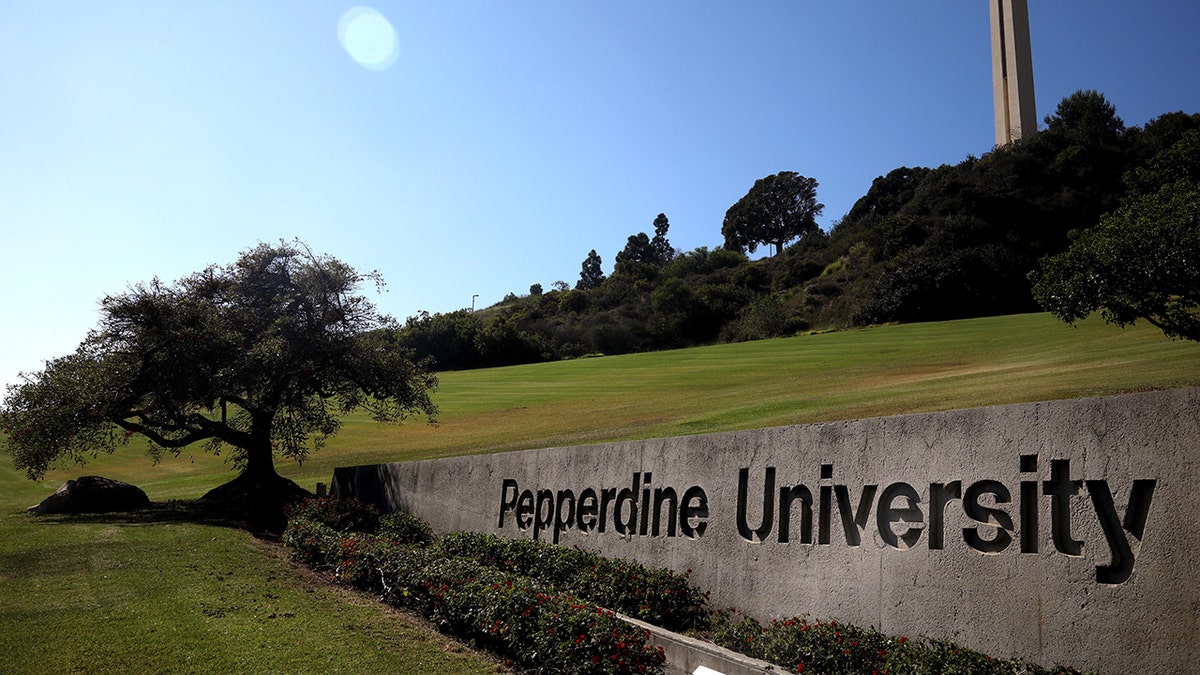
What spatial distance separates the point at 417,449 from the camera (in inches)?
1033

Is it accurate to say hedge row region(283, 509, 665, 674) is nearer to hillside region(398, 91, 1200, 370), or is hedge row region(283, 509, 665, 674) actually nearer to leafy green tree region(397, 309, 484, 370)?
hillside region(398, 91, 1200, 370)

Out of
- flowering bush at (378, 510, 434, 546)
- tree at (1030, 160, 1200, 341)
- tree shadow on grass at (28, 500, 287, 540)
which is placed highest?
tree at (1030, 160, 1200, 341)

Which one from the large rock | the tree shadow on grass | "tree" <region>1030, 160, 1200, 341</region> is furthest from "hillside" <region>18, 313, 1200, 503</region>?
the tree shadow on grass

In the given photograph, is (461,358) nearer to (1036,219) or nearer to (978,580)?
(1036,219)

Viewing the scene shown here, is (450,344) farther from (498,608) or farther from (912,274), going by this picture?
(498,608)

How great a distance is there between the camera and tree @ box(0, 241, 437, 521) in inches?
736

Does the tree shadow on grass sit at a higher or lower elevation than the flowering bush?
lower

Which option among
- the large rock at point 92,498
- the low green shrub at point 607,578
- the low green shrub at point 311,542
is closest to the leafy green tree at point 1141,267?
the low green shrub at point 607,578

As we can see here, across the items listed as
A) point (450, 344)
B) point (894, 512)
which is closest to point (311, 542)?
point (894, 512)

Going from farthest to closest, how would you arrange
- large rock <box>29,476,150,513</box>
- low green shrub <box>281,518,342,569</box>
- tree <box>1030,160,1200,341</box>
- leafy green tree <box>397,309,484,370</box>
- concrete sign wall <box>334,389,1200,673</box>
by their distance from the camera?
leafy green tree <box>397,309,484,370</box>
large rock <box>29,476,150,513</box>
tree <box>1030,160,1200,341</box>
low green shrub <box>281,518,342,569</box>
concrete sign wall <box>334,389,1200,673</box>

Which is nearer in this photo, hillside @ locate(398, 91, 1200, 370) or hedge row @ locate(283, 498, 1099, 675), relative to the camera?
hedge row @ locate(283, 498, 1099, 675)

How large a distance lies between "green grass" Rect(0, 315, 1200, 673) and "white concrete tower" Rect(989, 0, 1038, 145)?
31.9 meters

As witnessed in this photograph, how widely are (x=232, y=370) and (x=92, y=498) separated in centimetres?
504

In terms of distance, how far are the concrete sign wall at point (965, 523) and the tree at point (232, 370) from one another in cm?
1284
